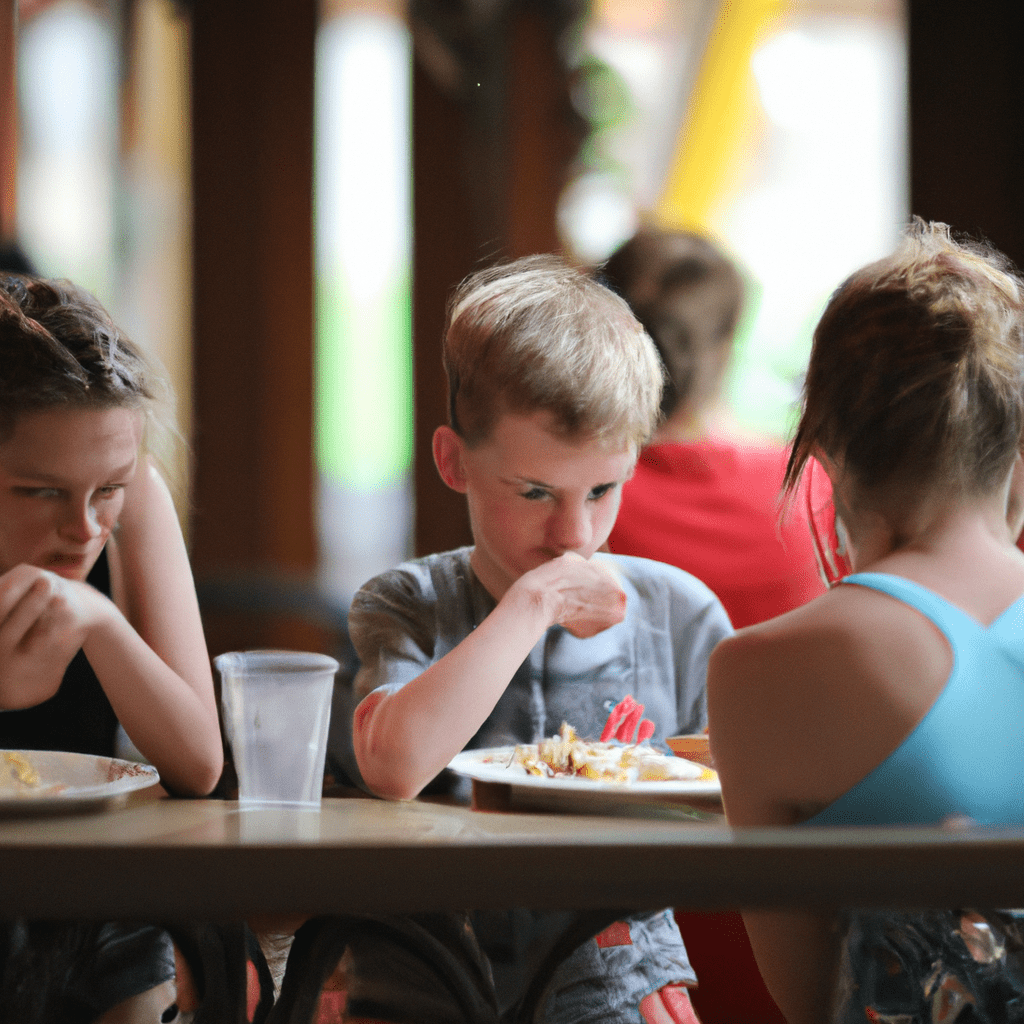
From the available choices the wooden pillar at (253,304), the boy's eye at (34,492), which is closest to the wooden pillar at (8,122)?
the wooden pillar at (253,304)

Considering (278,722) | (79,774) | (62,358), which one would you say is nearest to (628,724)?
(278,722)

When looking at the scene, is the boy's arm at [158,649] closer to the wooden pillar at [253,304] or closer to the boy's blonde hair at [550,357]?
the wooden pillar at [253,304]

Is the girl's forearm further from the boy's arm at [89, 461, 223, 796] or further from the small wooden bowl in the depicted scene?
the small wooden bowl

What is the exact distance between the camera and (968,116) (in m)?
1.17

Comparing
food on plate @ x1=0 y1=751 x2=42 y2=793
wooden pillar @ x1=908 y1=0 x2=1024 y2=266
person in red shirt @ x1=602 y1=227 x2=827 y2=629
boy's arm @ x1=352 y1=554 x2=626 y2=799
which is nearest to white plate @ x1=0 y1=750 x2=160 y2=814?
food on plate @ x1=0 y1=751 x2=42 y2=793

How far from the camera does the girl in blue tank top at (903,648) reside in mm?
562

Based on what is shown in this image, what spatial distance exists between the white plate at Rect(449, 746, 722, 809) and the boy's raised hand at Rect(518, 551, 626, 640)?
0.13 meters

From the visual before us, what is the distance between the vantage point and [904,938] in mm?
555

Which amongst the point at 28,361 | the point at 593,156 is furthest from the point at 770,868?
the point at 593,156

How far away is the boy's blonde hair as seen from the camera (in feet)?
2.85

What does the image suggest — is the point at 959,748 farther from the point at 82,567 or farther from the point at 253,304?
the point at 253,304

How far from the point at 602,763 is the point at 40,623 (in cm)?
42

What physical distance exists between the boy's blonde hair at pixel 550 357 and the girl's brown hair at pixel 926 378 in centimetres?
21

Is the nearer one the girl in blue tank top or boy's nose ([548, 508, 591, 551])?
the girl in blue tank top
